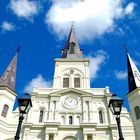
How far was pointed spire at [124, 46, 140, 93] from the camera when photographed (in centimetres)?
2677

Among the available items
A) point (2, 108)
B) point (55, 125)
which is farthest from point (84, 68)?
point (2, 108)

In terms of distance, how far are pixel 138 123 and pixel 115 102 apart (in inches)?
661

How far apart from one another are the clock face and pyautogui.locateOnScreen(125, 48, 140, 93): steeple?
744 centimetres

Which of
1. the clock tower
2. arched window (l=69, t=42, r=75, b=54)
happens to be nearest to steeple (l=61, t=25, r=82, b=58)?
arched window (l=69, t=42, r=75, b=54)

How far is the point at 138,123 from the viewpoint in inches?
942

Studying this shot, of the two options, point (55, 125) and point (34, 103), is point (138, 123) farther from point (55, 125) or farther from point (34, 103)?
point (34, 103)

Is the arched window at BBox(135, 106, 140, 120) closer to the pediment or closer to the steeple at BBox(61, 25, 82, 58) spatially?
the pediment

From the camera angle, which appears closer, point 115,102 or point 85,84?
point 115,102

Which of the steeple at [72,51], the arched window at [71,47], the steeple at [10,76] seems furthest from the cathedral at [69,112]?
the arched window at [71,47]

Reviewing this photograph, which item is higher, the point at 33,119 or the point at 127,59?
the point at 127,59

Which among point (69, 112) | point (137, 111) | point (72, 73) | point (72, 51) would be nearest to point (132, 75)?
point (137, 111)

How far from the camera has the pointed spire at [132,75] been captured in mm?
26766

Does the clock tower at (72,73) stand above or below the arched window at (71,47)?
below

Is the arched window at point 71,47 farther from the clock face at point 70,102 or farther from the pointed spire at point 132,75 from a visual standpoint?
the clock face at point 70,102
